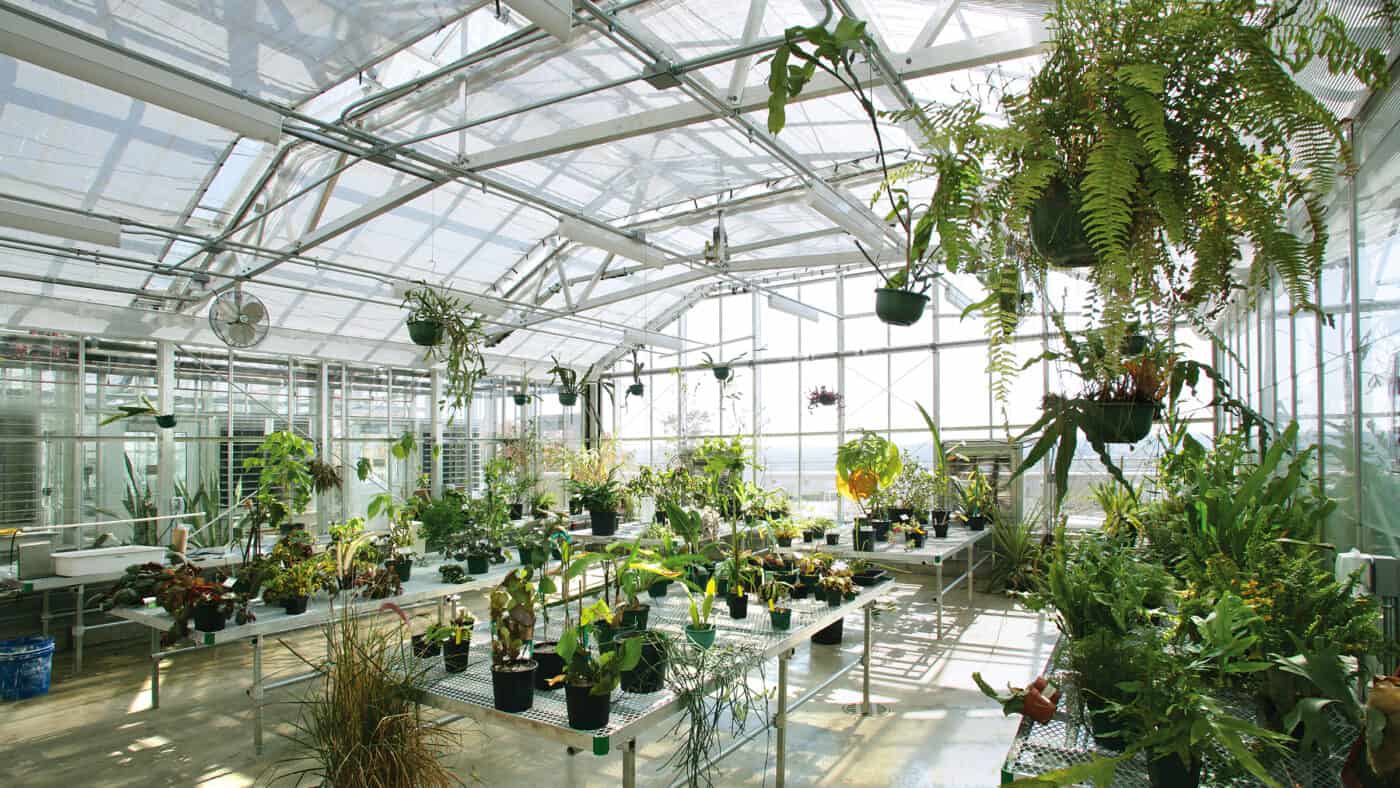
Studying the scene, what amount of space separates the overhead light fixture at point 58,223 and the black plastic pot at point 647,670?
16.8 feet

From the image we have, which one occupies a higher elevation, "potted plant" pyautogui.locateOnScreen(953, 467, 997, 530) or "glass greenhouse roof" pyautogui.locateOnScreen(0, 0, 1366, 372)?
"glass greenhouse roof" pyautogui.locateOnScreen(0, 0, 1366, 372)

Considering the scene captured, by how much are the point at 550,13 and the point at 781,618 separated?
2.79 m

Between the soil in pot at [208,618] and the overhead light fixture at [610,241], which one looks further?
the overhead light fixture at [610,241]

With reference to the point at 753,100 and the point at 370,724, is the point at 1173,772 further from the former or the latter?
the point at 753,100

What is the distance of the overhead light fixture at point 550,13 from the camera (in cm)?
323

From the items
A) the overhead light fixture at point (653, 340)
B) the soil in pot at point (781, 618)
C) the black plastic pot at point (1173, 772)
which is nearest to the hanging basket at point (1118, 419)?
the black plastic pot at point (1173, 772)

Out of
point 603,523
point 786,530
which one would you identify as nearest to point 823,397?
point 786,530

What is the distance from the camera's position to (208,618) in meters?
3.79

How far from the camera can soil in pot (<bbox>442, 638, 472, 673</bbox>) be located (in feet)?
9.53

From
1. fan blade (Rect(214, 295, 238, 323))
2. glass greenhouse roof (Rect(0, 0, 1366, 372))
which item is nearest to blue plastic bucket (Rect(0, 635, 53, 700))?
fan blade (Rect(214, 295, 238, 323))

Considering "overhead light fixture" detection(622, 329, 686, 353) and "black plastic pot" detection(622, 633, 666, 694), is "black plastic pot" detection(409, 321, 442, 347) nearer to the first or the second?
"black plastic pot" detection(622, 633, 666, 694)

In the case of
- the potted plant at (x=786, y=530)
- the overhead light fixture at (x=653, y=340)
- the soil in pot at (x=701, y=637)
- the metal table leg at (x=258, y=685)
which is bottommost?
the metal table leg at (x=258, y=685)

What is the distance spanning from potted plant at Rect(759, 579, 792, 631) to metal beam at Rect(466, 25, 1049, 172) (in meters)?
2.21

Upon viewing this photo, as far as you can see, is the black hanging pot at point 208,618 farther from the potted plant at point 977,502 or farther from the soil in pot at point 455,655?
the potted plant at point 977,502
